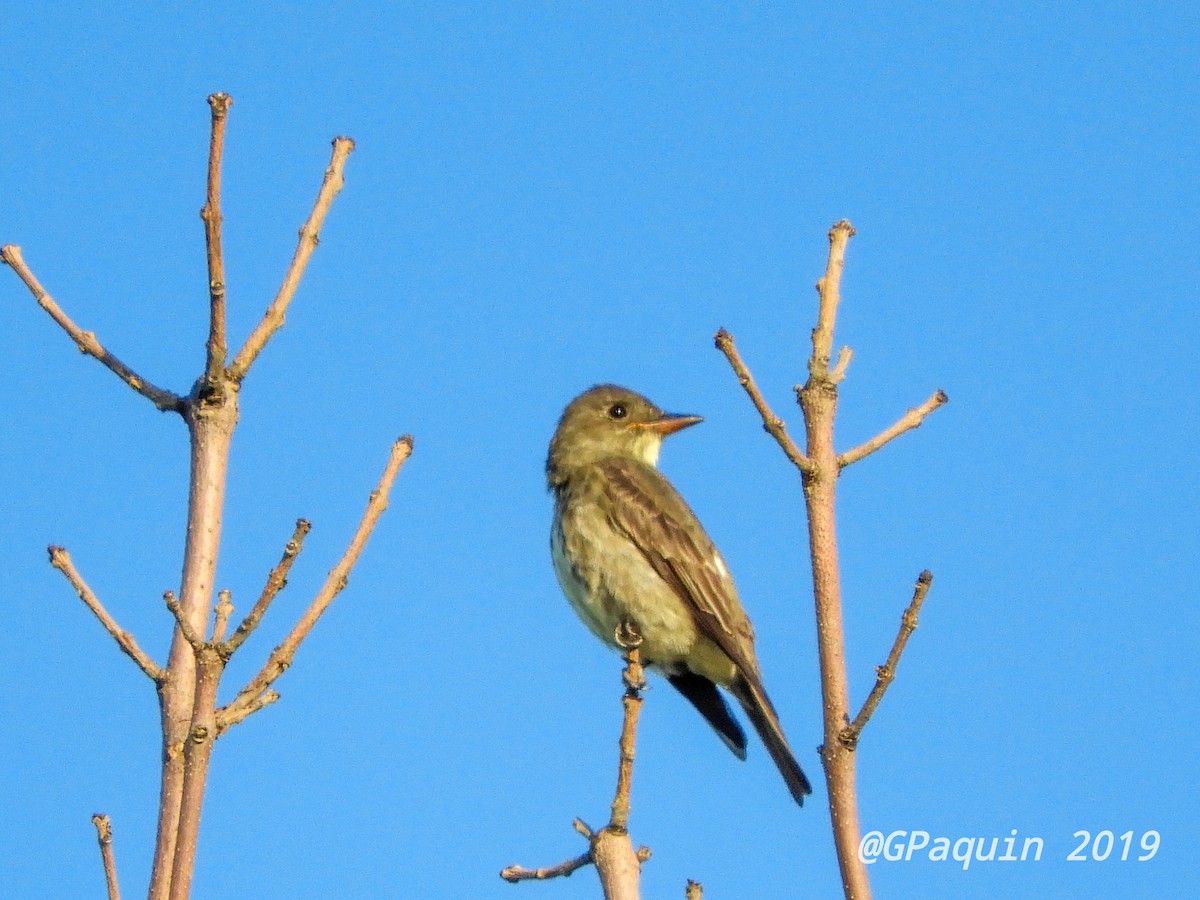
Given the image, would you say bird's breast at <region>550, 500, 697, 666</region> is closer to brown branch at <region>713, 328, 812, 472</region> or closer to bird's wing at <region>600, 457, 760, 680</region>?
bird's wing at <region>600, 457, 760, 680</region>

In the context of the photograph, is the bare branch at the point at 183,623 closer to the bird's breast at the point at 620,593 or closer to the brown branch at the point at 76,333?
the brown branch at the point at 76,333

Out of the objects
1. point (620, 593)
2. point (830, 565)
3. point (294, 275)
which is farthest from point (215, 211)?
point (620, 593)

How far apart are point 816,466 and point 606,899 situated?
1.24 meters

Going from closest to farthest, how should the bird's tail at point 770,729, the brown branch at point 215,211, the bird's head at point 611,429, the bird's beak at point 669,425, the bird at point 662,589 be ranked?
the brown branch at point 215,211 < the bird's tail at point 770,729 < the bird at point 662,589 < the bird's head at point 611,429 < the bird's beak at point 669,425

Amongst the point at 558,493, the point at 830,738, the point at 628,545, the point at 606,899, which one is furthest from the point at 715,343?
the point at 558,493

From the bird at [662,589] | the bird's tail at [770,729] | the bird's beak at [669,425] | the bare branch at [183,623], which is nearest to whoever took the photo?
the bare branch at [183,623]

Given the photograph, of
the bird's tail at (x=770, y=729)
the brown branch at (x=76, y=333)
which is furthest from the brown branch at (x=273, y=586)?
the bird's tail at (x=770, y=729)

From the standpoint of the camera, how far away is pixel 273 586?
10.8 feet

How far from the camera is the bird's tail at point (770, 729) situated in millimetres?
7613

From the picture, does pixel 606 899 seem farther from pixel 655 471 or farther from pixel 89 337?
pixel 655 471

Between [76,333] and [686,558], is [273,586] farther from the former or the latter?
[686,558]

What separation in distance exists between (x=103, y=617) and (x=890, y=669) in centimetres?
191

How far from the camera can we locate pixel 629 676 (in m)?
5.68

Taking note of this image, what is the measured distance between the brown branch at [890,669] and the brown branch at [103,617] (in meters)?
1.62
